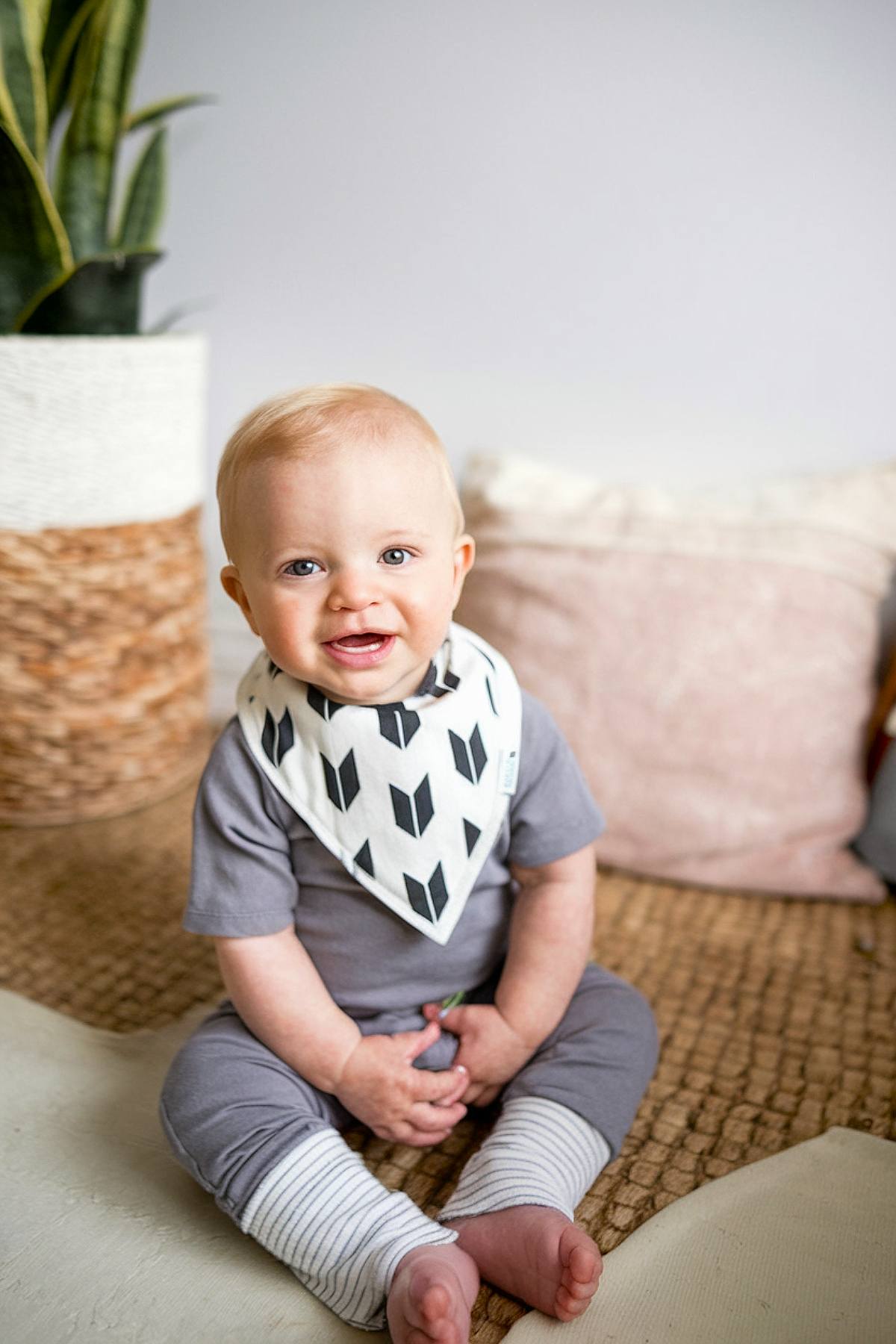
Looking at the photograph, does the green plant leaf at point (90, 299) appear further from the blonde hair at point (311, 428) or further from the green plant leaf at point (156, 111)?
the blonde hair at point (311, 428)

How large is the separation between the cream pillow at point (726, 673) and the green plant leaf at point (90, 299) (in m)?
0.57

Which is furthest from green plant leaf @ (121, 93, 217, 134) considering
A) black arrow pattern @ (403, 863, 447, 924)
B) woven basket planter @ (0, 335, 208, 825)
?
black arrow pattern @ (403, 863, 447, 924)

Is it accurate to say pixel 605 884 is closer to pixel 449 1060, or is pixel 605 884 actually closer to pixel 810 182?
pixel 449 1060

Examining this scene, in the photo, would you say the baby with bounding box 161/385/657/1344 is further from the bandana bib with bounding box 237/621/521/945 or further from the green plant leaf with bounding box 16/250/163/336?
the green plant leaf with bounding box 16/250/163/336

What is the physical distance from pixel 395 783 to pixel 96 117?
3.06 feet

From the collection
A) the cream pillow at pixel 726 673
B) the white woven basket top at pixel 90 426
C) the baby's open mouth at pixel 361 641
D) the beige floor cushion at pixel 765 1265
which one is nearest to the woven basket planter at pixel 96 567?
the white woven basket top at pixel 90 426

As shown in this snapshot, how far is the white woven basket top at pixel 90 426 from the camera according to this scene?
1226 millimetres

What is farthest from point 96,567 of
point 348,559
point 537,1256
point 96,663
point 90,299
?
point 537,1256

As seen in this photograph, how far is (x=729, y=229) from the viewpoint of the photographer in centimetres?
130

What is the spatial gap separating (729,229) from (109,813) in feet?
3.51

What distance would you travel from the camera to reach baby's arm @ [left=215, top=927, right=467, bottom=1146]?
0.81m

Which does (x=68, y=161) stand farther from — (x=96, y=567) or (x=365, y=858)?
(x=365, y=858)

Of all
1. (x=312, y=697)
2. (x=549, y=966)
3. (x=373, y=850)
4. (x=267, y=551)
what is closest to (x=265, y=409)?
(x=267, y=551)

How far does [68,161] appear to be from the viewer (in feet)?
4.20
